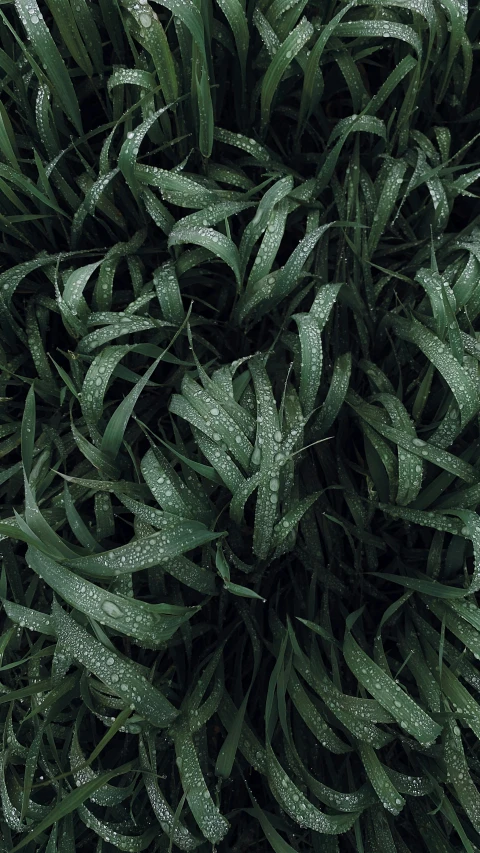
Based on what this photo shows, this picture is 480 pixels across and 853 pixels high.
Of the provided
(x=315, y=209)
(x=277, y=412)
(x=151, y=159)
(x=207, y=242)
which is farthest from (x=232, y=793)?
(x=151, y=159)

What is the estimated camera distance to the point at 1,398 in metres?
1.16

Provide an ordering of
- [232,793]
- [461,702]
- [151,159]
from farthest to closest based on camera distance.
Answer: [151,159]
[232,793]
[461,702]

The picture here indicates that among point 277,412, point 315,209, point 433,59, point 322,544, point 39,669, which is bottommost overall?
point 322,544

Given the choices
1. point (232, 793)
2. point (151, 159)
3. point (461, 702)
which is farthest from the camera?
point (151, 159)

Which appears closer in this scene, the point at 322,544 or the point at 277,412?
the point at 277,412

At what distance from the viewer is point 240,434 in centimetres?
107

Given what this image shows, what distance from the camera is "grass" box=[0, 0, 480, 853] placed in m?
1.06

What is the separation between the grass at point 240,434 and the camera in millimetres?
1059

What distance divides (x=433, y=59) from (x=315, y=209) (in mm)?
357

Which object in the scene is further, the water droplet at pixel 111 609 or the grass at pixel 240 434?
the grass at pixel 240 434

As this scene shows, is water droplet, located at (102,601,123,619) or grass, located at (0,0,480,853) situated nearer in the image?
water droplet, located at (102,601,123,619)

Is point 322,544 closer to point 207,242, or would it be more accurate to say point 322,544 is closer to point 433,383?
point 433,383

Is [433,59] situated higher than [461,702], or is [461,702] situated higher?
[433,59]

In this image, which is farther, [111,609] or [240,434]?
[240,434]
